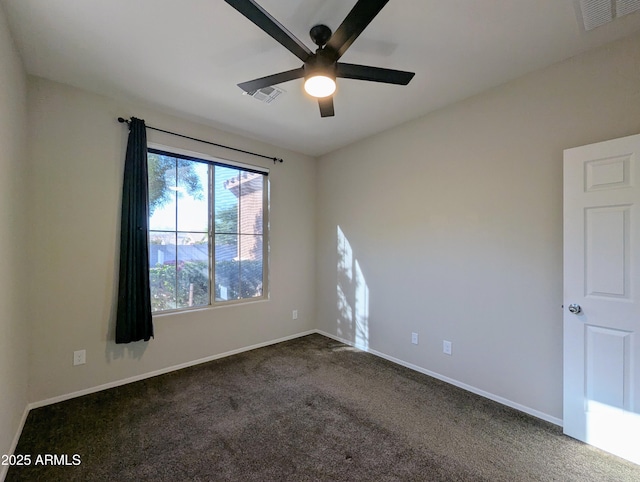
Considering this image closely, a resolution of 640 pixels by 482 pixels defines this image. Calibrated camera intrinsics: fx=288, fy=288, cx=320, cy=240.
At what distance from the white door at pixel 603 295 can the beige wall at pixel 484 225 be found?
0.16m

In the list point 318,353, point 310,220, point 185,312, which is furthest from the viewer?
point 310,220

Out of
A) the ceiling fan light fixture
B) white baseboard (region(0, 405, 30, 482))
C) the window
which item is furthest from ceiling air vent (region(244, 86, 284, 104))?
white baseboard (region(0, 405, 30, 482))

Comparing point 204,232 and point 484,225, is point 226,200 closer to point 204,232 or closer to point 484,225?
point 204,232

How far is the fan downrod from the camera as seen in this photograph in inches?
71.1

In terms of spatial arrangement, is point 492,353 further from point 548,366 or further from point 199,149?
point 199,149

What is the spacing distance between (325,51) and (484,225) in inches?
77.9

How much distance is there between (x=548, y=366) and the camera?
221 centimetres

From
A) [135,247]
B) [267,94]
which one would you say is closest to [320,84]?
[267,94]

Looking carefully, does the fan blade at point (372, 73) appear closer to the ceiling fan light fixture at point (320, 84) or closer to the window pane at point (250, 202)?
the ceiling fan light fixture at point (320, 84)

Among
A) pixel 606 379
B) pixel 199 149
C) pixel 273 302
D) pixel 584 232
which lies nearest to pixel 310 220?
pixel 273 302

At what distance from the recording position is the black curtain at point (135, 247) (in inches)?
104

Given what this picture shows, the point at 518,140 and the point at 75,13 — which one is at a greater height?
the point at 75,13

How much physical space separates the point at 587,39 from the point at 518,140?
71 centimetres

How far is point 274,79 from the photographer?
1850 millimetres
